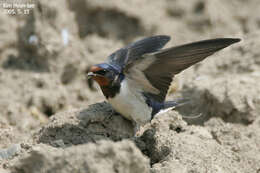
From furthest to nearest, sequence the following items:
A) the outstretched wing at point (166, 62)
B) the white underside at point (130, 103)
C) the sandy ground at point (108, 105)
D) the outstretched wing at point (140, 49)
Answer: the outstretched wing at point (140, 49) < the white underside at point (130, 103) < the outstretched wing at point (166, 62) < the sandy ground at point (108, 105)

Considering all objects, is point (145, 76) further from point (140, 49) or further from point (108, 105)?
point (140, 49)

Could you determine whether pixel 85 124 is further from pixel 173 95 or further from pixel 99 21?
pixel 99 21

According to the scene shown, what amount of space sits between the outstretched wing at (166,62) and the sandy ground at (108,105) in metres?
0.34

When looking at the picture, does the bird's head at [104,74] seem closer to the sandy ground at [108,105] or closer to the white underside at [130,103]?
the white underside at [130,103]

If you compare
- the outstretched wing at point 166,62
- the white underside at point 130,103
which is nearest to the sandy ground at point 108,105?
the white underside at point 130,103

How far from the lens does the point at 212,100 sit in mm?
4316

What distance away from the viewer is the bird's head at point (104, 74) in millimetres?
3510

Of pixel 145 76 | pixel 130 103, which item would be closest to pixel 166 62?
pixel 145 76

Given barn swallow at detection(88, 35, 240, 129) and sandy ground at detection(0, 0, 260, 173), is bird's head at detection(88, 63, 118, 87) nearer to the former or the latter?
barn swallow at detection(88, 35, 240, 129)

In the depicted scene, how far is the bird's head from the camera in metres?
3.51

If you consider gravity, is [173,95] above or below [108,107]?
below

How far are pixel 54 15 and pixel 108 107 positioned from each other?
2.02m

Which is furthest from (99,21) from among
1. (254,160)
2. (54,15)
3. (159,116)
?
(254,160)

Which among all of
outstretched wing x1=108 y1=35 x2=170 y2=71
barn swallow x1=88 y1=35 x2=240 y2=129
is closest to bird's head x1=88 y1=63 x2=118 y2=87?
barn swallow x1=88 y1=35 x2=240 y2=129
